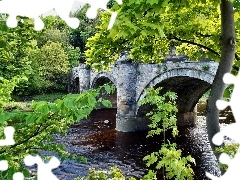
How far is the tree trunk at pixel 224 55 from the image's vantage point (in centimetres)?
442

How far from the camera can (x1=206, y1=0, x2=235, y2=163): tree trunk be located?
442 cm

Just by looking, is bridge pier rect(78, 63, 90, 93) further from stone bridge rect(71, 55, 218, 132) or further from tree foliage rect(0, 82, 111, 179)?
tree foliage rect(0, 82, 111, 179)

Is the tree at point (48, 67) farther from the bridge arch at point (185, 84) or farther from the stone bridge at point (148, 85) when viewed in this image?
the bridge arch at point (185, 84)

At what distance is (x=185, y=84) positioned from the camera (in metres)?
21.1

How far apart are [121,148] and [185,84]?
655cm

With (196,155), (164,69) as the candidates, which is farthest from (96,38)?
(164,69)

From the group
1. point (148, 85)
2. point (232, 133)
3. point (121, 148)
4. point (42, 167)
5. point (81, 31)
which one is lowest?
point (121, 148)

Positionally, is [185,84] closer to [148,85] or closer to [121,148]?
[148,85]

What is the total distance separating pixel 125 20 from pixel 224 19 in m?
2.01

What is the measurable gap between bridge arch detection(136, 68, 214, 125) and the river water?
1.64 metres

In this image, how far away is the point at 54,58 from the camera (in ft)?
121

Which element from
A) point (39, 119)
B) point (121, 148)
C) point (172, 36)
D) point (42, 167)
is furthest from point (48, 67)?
point (42, 167)

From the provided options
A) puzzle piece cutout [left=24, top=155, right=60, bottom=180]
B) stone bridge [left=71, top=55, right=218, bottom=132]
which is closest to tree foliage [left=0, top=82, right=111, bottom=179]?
puzzle piece cutout [left=24, top=155, right=60, bottom=180]

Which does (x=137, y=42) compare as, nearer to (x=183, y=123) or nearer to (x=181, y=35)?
(x=181, y=35)
